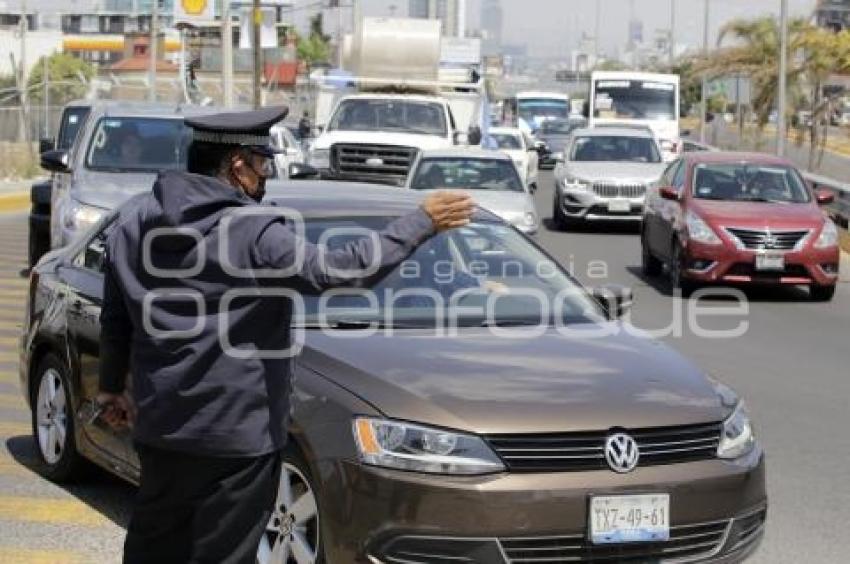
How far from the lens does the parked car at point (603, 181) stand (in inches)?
927

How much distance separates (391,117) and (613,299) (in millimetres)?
18428

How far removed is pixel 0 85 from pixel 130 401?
248ft

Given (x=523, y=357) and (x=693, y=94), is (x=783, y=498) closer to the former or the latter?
(x=523, y=357)

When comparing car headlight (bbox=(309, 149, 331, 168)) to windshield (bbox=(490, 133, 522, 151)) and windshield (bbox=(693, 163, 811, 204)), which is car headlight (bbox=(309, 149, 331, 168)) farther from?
windshield (bbox=(490, 133, 522, 151))

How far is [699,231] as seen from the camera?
51.9 ft

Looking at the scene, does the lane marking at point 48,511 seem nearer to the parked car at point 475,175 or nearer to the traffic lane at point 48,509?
the traffic lane at point 48,509

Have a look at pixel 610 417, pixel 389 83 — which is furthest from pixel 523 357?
pixel 389 83

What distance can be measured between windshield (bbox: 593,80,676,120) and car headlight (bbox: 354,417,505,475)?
34.8m

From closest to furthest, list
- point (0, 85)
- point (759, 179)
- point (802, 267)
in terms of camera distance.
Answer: point (802, 267), point (759, 179), point (0, 85)

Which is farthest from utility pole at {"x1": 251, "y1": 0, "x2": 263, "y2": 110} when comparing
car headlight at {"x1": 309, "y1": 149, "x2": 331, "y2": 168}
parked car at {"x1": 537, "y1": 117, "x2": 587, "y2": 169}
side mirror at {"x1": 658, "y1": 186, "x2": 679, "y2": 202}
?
side mirror at {"x1": 658, "y1": 186, "x2": 679, "y2": 202}

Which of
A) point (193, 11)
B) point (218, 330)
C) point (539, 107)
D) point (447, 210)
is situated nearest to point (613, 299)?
point (447, 210)

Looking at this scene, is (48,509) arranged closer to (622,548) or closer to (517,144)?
(622,548)

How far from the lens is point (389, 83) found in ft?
88.3

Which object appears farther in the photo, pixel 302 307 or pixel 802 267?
pixel 802 267
